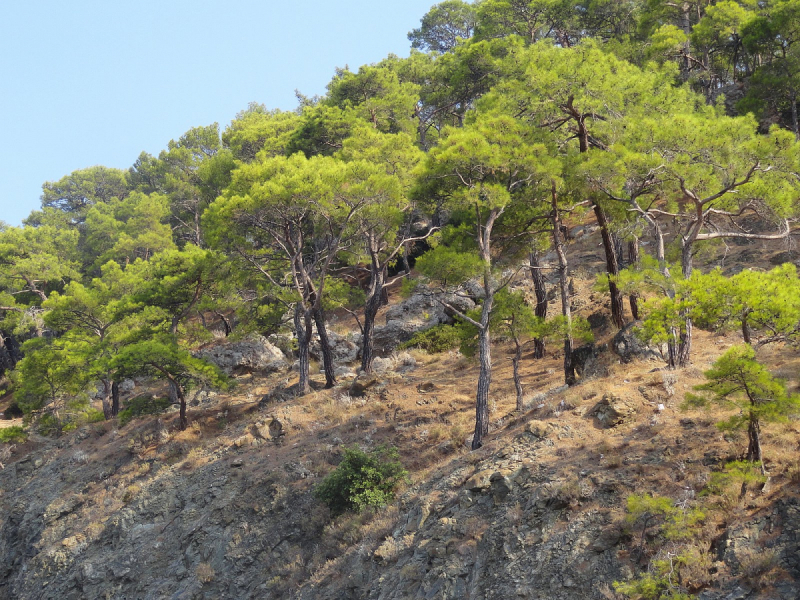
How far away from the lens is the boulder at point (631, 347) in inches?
723

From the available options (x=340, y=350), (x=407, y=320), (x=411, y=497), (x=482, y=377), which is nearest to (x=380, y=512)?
(x=411, y=497)

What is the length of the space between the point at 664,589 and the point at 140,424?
24836 millimetres

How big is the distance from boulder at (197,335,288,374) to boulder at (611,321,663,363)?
18620 millimetres

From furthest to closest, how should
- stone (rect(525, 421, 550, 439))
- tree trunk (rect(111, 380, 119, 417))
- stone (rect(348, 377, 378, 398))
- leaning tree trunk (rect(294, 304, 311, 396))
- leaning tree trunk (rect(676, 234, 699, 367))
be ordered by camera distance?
tree trunk (rect(111, 380, 119, 417)), leaning tree trunk (rect(294, 304, 311, 396)), stone (rect(348, 377, 378, 398)), leaning tree trunk (rect(676, 234, 699, 367)), stone (rect(525, 421, 550, 439))

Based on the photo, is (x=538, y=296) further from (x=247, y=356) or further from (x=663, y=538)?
(x=247, y=356)

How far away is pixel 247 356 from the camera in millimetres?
32156

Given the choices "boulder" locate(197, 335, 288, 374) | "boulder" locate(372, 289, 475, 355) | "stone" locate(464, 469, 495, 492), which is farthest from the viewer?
"boulder" locate(197, 335, 288, 374)

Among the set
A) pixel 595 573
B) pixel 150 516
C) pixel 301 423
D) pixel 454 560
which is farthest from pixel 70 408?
pixel 595 573

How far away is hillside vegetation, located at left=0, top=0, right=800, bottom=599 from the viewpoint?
10.7 metres

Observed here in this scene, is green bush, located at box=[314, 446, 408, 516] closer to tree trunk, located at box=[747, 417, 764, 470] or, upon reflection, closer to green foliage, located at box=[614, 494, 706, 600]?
green foliage, located at box=[614, 494, 706, 600]

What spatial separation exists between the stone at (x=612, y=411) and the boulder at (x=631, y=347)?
399 centimetres

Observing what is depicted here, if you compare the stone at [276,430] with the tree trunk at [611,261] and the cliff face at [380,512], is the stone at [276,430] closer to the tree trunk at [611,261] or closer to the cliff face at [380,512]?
the cliff face at [380,512]

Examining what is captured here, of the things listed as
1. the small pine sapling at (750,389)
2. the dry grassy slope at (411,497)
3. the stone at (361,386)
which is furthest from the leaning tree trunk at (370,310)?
the small pine sapling at (750,389)

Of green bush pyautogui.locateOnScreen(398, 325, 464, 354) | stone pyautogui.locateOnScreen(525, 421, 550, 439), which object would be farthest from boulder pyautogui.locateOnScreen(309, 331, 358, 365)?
stone pyautogui.locateOnScreen(525, 421, 550, 439)
